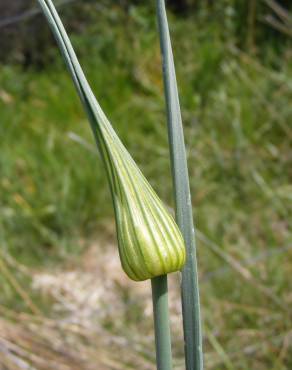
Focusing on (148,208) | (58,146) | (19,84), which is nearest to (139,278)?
(148,208)

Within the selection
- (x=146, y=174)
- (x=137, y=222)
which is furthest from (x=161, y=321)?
(x=146, y=174)

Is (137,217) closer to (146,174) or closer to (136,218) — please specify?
(136,218)

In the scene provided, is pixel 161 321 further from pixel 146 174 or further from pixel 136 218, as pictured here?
pixel 146 174

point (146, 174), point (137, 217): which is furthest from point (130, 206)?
point (146, 174)

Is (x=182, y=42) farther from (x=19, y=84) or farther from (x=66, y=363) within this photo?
(x=66, y=363)

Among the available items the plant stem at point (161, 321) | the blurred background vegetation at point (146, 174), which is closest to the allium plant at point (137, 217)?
the plant stem at point (161, 321)

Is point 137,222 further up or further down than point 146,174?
further down

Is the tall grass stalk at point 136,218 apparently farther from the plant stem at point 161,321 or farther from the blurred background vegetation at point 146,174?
the blurred background vegetation at point 146,174

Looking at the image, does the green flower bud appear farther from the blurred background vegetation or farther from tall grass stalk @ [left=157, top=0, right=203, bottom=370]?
the blurred background vegetation

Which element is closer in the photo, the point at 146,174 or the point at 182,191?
the point at 182,191

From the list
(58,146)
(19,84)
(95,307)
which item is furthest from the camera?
(19,84)
